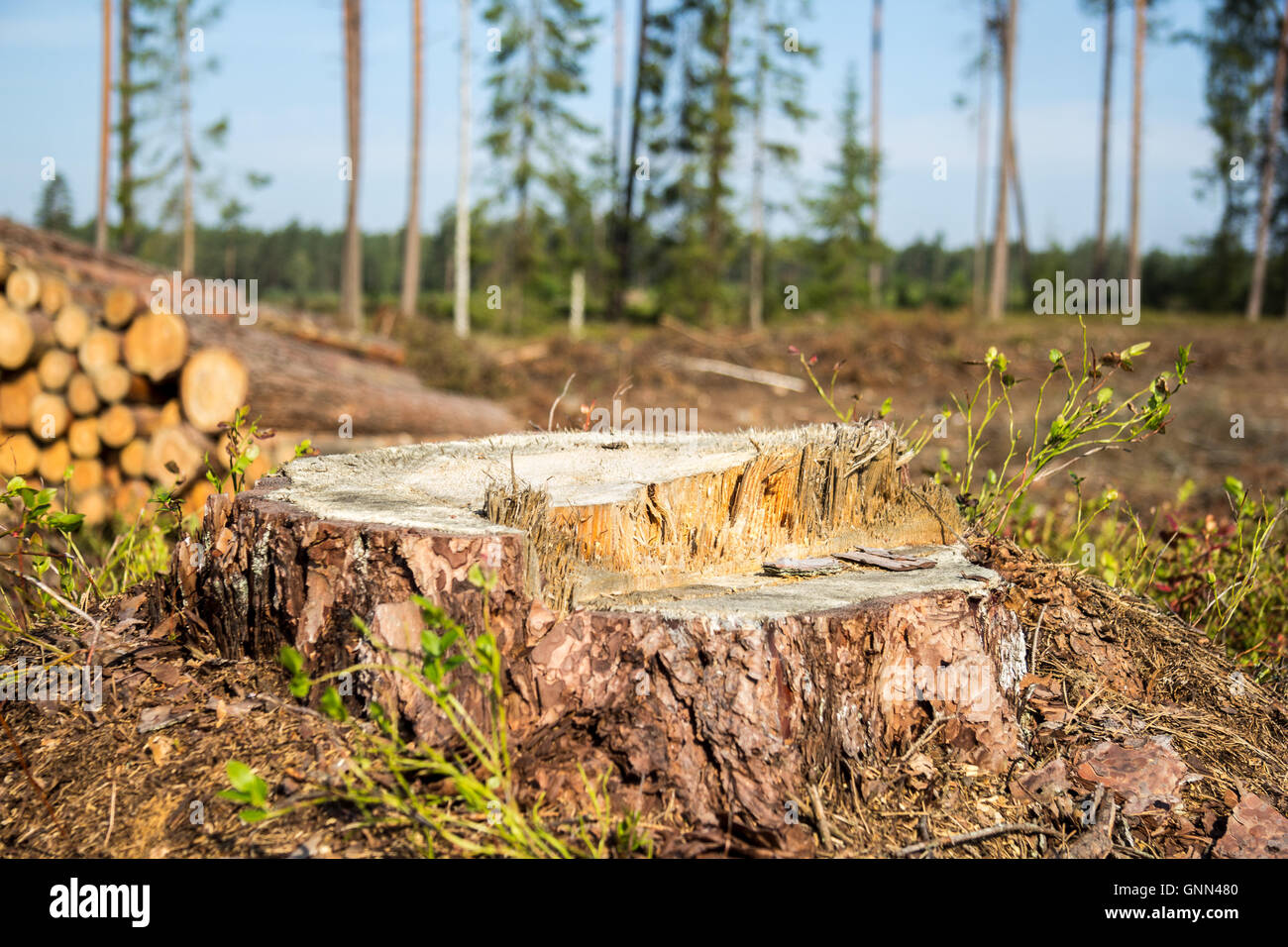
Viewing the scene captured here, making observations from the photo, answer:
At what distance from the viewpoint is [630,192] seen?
73.3ft

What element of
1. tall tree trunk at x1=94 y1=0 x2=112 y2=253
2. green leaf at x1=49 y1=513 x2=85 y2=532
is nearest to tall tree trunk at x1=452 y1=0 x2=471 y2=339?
tall tree trunk at x1=94 y1=0 x2=112 y2=253

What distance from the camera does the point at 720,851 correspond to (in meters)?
1.93

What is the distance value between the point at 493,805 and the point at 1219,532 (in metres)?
3.72

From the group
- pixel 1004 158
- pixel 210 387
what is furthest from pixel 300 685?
pixel 1004 158

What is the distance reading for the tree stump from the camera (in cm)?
207

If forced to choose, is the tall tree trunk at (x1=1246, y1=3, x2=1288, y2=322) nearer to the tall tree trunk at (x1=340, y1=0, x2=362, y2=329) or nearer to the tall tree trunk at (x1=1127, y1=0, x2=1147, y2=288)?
the tall tree trunk at (x1=1127, y1=0, x2=1147, y2=288)

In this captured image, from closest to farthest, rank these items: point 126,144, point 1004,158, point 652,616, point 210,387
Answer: point 652,616
point 210,387
point 1004,158
point 126,144

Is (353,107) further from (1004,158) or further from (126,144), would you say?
(1004,158)

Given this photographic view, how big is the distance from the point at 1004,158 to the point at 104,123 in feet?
65.3

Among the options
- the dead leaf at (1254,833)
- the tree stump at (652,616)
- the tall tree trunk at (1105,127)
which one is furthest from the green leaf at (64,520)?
the tall tree trunk at (1105,127)

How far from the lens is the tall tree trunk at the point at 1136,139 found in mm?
20016

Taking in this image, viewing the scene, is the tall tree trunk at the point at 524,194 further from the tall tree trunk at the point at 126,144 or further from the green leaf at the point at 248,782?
the green leaf at the point at 248,782

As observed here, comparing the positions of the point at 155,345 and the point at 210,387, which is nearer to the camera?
the point at 155,345
